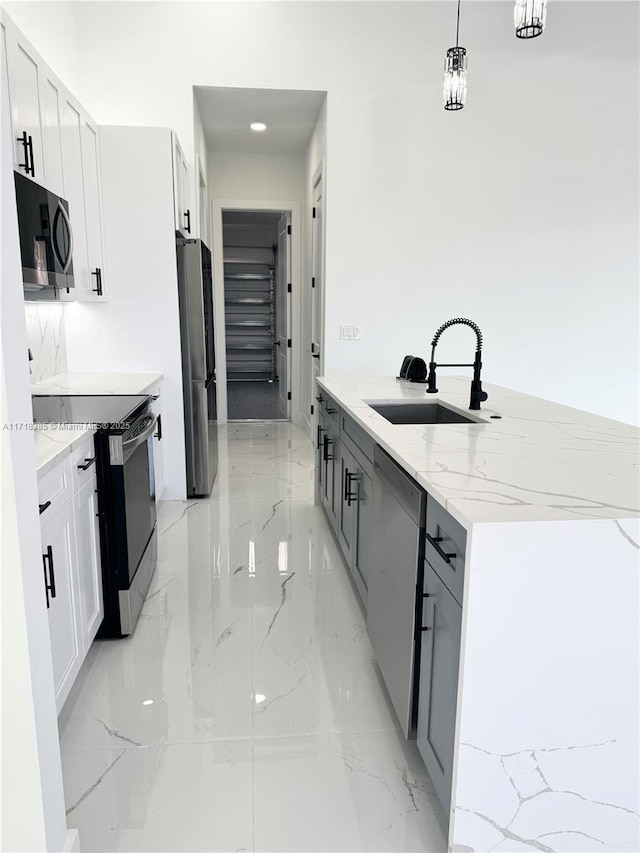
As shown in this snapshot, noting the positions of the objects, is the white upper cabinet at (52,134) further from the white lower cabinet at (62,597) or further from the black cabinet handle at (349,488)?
the black cabinet handle at (349,488)

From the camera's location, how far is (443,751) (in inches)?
57.9

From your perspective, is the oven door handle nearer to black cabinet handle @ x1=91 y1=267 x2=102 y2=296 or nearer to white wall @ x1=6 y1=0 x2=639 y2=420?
black cabinet handle @ x1=91 y1=267 x2=102 y2=296

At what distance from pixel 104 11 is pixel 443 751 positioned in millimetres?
4619

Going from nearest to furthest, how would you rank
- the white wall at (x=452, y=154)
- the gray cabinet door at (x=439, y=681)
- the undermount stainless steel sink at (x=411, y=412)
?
the gray cabinet door at (x=439, y=681) → the undermount stainless steel sink at (x=411, y=412) → the white wall at (x=452, y=154)

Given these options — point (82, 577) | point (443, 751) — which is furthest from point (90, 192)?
point (443, 751)

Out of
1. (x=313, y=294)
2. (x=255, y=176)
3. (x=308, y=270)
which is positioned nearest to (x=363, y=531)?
(x=313, y=294)

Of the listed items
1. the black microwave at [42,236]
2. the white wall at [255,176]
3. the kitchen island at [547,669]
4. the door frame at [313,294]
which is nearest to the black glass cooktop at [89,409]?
the black microwave at [42,236]

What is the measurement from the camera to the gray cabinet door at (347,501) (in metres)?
2.70

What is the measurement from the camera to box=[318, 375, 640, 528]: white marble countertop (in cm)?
134

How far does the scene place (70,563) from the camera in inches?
77.5

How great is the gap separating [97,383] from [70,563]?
1718 millimetres

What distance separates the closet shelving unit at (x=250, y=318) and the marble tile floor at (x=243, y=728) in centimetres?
800

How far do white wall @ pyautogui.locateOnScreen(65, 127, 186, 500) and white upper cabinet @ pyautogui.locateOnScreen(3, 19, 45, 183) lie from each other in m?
1.07

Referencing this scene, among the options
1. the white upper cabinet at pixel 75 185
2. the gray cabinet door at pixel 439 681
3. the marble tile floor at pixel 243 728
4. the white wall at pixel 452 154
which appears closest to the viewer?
the gray cabinet door at pixel 439 681
